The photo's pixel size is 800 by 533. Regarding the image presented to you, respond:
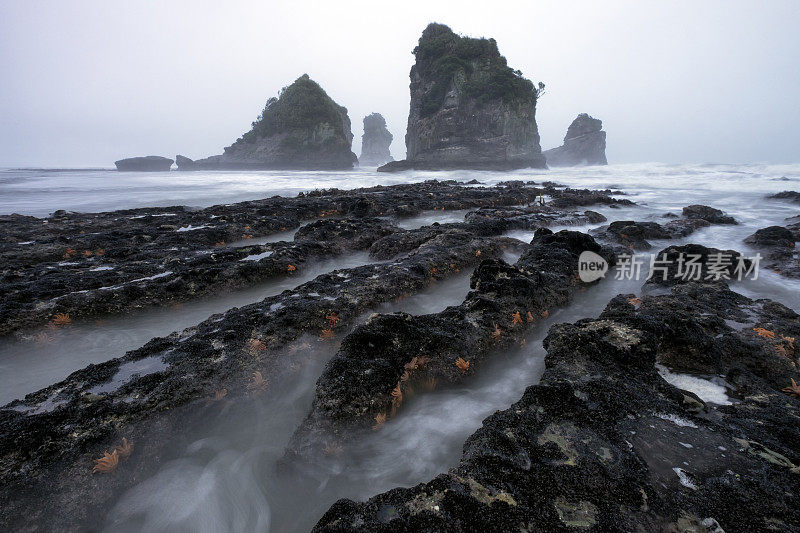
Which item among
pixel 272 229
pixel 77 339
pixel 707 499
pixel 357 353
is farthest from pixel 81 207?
pixel 707 499

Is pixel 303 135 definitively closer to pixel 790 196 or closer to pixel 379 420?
pixel 790 196

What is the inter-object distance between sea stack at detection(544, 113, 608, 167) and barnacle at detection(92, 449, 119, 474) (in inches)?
4516

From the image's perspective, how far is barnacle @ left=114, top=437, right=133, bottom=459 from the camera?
2.69 meters

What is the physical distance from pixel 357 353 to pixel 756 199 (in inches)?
1181

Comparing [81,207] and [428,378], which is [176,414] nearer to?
[428,378]

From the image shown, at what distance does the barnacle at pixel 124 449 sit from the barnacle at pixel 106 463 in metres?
0.04

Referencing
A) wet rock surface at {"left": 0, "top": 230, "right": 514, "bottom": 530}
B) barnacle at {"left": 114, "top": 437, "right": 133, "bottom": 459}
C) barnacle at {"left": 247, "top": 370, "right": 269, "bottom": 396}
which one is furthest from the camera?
barnacle at {"left": 247, "top": 370, "right": 269, "bottom": 396}

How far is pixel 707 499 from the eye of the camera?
1914mm

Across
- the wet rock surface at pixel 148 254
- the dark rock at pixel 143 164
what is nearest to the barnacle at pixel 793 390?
the wet rock surface at pixel 148 254

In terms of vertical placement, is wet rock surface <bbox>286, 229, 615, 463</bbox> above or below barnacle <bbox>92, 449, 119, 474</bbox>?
above

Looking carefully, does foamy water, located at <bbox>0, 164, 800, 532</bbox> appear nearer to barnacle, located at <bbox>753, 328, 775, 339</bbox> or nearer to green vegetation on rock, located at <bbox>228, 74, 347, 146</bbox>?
barnacle, located at <bbox>753, 328, 775, 339</bbox>

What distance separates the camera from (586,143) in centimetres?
9469

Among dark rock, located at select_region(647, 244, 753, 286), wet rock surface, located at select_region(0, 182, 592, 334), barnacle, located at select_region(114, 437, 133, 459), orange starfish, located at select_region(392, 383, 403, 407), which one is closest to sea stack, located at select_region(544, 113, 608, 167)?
wet rock surface, located at select_region(0, 182, 592, 334)

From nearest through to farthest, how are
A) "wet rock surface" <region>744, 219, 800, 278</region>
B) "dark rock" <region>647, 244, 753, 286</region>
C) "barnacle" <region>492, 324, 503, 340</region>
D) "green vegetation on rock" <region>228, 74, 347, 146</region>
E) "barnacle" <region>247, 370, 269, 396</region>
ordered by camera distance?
"barnacle" <region>247, 370, 269, 396</region>, "barnacle" <region>492, 324, 503, 340</region>, "dark rock" <region>647, 244, 753, 286</region>, "wet rock surface" <region>744, 219, 800, 278</region>, "green vegetation on rock" <region>228, 74, 347, 146</region>
